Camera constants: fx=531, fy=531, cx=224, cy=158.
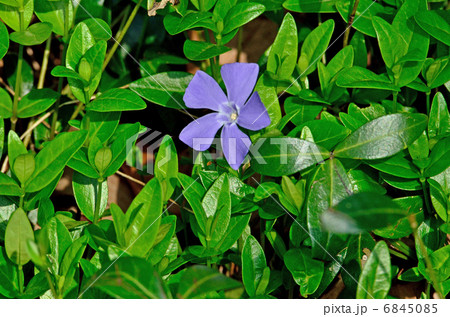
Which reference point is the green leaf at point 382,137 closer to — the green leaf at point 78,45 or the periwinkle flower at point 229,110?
the periwinkle flower at point 229,110

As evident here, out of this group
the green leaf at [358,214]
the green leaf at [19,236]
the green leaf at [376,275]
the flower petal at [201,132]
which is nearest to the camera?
the green leaf at [358,214]

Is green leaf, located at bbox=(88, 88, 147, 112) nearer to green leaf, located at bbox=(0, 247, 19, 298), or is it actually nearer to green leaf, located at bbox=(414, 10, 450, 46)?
green leaf, located at bbox=(0, 247, 19, 298)

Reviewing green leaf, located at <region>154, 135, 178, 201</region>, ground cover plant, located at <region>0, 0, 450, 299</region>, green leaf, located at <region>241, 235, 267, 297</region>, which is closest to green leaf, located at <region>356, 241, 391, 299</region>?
ground cover plant, located at <region>0, 0, 450, 299</region>

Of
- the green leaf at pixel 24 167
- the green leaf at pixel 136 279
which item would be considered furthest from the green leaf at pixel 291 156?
the green leaf at pixel 24 167

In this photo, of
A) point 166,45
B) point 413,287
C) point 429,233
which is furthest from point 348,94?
point 166,45

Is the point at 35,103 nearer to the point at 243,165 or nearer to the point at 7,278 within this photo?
the point at 7,278

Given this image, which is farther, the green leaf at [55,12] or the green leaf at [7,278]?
the green leaf at [55,12]

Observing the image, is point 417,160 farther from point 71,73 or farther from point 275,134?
point 71,73
